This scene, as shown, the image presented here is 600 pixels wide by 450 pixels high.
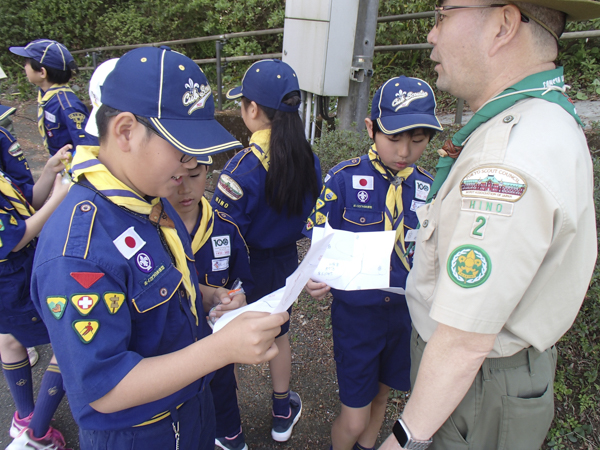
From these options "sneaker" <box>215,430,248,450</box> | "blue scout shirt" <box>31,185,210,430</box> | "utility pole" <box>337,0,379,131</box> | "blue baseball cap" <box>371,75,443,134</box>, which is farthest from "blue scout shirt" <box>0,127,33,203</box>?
"utility pole" <box>337,0,379,131</box>

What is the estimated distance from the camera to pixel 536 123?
41.1 inches

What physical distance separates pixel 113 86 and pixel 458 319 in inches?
45.0

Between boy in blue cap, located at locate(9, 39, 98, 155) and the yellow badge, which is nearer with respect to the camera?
the yellow badge

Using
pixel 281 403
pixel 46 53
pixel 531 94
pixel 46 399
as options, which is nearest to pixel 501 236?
pixel 531 94

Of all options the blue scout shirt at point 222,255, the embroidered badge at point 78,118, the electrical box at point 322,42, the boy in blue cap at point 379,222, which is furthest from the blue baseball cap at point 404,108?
the embroidered badge at point 78,118

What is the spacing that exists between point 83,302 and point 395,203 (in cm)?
159

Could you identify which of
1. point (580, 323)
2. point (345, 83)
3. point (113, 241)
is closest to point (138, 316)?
point (113, 241)

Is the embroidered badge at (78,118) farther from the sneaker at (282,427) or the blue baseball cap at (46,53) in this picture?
the sneaker at (282,427)

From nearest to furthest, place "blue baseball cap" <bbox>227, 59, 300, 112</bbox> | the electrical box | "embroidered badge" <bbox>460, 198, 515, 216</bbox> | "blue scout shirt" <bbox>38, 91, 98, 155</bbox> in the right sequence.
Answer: "embroidered badge" <bbox>460, 198, 515, 216</bbox> → "blue baseball cap" <bbox>227, 59, 300, 112</bbox> → "blue scout shirt" <bbox>38, 91, 98, 155</bbox> → the electrical box

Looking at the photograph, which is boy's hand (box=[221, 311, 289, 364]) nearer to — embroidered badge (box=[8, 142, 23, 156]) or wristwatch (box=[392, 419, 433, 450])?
wristwatch (box=[392, 419, 433, 450])

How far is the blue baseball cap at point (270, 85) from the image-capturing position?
2.28 m

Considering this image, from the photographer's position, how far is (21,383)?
97.1 inches

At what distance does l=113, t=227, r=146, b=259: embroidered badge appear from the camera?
1.16m

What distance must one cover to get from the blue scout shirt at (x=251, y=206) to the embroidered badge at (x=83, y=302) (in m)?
1.32
